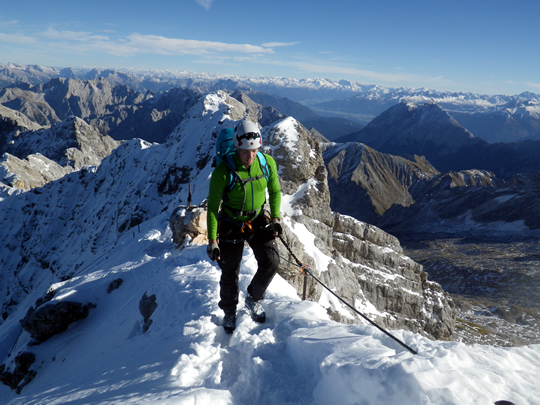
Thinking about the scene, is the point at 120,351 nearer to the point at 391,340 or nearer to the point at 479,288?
the point at 391,340

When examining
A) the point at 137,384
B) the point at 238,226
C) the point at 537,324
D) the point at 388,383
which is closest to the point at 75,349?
the point at 137,384

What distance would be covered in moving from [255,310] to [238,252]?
1.73 metres

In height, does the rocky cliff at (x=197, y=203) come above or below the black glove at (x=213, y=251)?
below

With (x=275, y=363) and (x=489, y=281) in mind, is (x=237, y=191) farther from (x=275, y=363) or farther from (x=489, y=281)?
(x=489, y=281)

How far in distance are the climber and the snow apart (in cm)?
101

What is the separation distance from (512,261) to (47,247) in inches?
6083

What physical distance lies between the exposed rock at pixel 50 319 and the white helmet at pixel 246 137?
13.6 m

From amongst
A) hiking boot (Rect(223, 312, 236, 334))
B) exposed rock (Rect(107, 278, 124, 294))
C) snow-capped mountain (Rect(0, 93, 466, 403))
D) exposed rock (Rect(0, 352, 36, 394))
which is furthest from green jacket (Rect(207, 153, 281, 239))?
exposed rock (Rect(0, 352, 36, 394))

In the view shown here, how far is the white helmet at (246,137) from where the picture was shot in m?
6.23

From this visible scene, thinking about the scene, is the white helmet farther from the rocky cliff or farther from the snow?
the rocky cliff

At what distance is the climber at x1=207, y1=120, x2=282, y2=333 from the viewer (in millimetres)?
6387

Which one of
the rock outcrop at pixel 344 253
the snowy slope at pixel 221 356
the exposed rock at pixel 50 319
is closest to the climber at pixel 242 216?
the snowy slope at pixel 221 356

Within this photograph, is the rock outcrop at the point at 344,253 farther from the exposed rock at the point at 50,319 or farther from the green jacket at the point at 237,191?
the green jacket at the point at 237,191

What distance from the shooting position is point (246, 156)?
6.40 m
